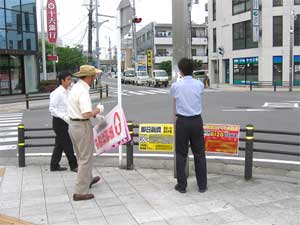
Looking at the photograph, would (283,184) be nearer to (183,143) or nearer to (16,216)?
(183,143)

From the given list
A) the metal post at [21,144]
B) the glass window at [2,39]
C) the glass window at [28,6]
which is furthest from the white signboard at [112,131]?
the glass window at [28,6]

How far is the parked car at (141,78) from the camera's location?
53850 millimetres

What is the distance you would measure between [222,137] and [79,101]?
252 cm

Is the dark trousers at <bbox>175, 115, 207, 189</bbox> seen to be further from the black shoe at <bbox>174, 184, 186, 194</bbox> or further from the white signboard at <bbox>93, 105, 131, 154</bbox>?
the white signboard at <bbox>93, 105, 131, 154</bbox>

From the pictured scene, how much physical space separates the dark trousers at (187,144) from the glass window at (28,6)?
29.9 meters

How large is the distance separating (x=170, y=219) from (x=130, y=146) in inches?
108

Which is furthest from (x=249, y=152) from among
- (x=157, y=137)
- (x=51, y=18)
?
(x=51, y=18)

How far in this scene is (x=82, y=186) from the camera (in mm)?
5906

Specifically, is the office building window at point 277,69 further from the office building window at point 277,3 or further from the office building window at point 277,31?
the office building window at point 277,3

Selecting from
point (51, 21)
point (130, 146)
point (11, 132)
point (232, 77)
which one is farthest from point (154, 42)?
point (130, 146)

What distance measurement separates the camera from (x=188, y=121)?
5.95m

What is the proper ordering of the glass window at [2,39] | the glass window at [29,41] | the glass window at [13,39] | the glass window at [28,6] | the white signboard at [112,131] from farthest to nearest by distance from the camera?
the glass window at [28,6] → the glass window at [29,41] → the glass window at [13,39] → the glass window at [2,39] → the white signboard at [112,131]

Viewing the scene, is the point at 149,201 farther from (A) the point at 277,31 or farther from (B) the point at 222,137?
(A) the point at 277,31

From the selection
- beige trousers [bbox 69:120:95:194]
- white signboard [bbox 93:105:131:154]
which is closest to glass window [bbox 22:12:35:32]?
white signboard [bbox 93:105:131:154]
